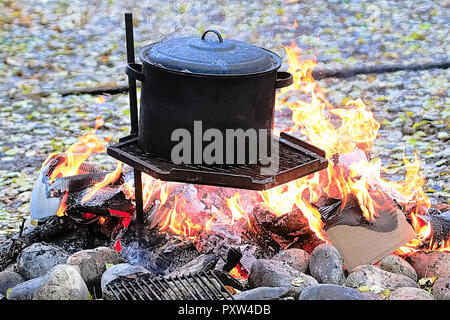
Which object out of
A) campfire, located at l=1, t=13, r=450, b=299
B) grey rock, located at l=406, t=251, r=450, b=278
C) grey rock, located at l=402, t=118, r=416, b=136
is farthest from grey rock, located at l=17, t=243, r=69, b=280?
grey rock, located at l=402, t=118, r=416, b=136

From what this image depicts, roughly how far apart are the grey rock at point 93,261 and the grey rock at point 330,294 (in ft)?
4.45

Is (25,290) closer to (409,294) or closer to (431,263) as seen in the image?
(409,294)

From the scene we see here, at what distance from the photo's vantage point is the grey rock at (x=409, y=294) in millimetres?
3660

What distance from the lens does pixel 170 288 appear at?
364 centimetres

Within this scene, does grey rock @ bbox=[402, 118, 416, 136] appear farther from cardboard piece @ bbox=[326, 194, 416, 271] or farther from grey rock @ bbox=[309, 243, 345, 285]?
grey rock @ bbox=[309, 243, 345, 285]

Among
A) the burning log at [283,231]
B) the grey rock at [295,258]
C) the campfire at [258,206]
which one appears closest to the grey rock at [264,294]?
the grey rock at [295,258]

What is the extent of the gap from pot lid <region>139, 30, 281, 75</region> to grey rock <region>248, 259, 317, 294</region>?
126 cm

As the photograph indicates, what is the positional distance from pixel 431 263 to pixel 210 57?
2.15 m

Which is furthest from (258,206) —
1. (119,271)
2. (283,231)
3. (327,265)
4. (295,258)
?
(119,271)

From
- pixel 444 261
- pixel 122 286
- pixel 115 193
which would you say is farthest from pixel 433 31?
pixel 122 286

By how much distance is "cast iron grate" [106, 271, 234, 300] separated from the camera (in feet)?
11.7
